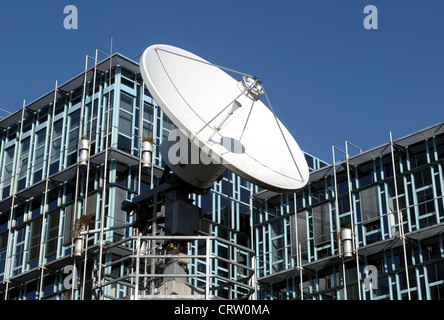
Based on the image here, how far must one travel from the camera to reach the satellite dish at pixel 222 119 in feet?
60.1

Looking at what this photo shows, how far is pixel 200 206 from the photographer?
38.3 m

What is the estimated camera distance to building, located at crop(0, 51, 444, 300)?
34.7m

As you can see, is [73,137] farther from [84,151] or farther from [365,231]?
[365,231]

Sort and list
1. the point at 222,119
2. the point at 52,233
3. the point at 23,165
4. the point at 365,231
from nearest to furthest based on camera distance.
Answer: the point at 222,119
the point at 365,231
the point at 52,233
the point at 23,165

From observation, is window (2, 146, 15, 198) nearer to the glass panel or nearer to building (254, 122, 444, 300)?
the glass panel

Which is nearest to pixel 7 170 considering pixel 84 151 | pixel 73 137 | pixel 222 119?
pixel 73 137

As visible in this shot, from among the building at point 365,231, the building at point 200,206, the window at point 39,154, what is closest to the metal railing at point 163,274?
the building at point 200,206

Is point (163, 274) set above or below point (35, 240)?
below

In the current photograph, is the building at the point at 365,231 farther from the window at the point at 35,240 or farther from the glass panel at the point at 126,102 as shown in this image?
the window at the point at 35,240

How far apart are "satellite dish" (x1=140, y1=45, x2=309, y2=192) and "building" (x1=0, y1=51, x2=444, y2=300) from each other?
12740 mm

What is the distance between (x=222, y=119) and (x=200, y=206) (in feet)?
61.1

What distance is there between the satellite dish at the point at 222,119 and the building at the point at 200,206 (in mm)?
12740

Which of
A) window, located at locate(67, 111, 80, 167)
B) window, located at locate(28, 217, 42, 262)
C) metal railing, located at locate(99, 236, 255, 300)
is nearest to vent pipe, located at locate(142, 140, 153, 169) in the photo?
window, located at locate(67, 111, 80, 167)
